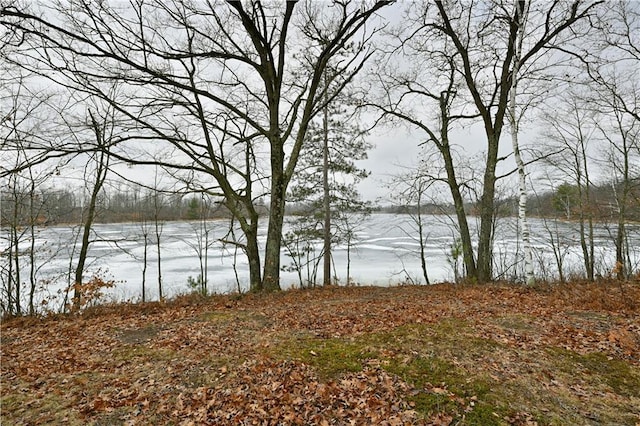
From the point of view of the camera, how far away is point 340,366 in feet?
13.3

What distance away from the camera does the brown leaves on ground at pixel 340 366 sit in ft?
10.4

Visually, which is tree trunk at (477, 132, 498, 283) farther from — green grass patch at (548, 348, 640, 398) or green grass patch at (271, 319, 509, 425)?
green grass patch at (548, 348, 640, 398)

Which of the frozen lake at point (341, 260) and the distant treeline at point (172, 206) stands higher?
the distant treeline at point (172, 206)

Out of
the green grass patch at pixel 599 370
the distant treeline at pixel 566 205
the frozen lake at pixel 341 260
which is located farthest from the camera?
A: the frozen lake at pixel 341 260

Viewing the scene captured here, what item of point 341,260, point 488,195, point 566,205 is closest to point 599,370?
point 488,195

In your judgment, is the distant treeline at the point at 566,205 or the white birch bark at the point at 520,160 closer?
the white birch bark at the point at 520,160

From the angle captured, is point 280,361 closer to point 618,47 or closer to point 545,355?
point 545,355

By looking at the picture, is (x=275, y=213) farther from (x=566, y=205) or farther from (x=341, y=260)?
(x=566, y=205)

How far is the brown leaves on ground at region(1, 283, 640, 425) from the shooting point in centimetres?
318

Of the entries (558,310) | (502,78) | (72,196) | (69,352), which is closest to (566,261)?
(502,78)

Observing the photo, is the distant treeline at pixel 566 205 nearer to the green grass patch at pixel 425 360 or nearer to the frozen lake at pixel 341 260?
the frozen lake at pixel 341 260

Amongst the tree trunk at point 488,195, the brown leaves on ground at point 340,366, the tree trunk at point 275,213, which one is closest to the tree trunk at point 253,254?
the tree trunk at point 275,213

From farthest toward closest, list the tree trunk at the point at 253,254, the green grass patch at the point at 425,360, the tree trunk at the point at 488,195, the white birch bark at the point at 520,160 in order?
the tree trunk at the point at 253,254, the tree trunk at the point at 488,195, the white birch bark at the point at 520,160, the green grass patch at the point at 425,360

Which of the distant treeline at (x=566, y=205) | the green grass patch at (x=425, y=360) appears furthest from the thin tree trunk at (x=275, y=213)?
the distant treeline at (x=566, y=205)
